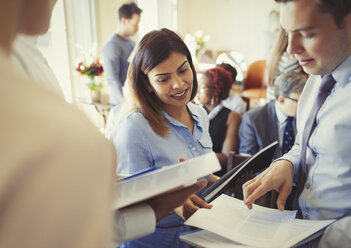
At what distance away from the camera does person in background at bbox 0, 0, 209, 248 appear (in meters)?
0.24

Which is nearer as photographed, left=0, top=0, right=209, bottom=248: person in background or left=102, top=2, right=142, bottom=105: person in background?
left=0, top=0, right=209, bottom=248: person in background

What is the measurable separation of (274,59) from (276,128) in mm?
635

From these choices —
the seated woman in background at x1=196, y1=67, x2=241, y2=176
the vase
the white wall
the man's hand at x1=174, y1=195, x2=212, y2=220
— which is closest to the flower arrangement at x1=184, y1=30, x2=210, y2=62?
the white wall

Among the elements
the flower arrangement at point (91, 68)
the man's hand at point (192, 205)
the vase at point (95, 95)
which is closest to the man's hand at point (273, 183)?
the man's hand at point (192, 205)

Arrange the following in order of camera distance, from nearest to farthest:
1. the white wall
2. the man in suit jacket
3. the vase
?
1. the white wall
2. the man in suit jacket
3. the vase

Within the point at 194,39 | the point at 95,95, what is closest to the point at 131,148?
the point at 194,39

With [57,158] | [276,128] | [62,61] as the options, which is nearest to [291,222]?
[57,158]

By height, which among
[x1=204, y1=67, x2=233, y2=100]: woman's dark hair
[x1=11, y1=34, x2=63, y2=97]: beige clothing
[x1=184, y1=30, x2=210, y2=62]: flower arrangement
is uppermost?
[x1=184, y1=30, x2=210, y2=62]: flower arrangement

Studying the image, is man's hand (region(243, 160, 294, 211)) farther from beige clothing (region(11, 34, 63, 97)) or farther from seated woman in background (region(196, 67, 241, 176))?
beige clothing (region(11, 34, 63, 97))

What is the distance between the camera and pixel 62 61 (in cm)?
150

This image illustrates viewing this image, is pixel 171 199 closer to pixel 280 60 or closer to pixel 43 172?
pixel 43 172

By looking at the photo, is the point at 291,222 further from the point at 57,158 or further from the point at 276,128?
the point at 276,128

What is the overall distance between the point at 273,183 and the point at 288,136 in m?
0.84

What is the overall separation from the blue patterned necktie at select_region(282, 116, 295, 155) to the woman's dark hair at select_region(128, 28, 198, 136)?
86cm
